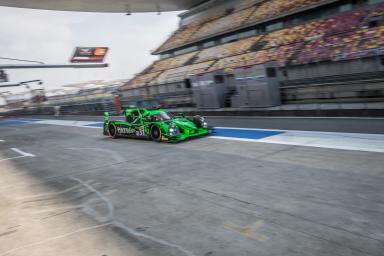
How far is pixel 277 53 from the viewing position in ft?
77.9

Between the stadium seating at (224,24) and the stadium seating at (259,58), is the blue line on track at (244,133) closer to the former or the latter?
the stadium seating at (259,58)

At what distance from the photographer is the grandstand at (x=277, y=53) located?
49.3 ft

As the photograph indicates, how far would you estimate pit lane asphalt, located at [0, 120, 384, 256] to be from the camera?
3.71 meters

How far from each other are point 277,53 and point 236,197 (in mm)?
20540

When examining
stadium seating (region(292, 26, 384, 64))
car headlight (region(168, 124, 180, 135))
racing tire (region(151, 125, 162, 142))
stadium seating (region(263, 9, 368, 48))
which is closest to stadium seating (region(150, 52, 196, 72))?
stadium seating (region(263, 9, 368, 48))

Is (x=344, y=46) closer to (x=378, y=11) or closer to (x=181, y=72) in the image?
(x=378, y=11)

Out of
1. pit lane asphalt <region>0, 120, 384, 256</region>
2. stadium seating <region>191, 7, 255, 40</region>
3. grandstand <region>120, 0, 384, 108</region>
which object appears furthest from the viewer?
stadium seating <region>191, 7, 255, 40</region>

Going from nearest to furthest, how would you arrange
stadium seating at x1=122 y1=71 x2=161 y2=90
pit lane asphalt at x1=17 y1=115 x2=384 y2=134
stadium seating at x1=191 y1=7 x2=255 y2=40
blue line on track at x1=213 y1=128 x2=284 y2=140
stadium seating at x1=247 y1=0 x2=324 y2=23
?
pit lane asphalt at x1=17 y1=115 x2=384 y2=134 < blue line on track at x1=213 y1=128 x2=284 y2=140 < stadium seating at x1=247 y1=0 x2=324 y2=23 < stadium seating at x1=191 y1=7 x2=255 y2=40 < stadium seating at x1=122 y1=71 x2=161 y2=90

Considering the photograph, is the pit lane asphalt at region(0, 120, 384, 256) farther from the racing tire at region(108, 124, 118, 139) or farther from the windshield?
the racing tire at region(108, 124, 118, 139)

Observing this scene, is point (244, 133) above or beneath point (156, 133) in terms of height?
beneath

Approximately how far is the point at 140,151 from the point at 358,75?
1137 cm

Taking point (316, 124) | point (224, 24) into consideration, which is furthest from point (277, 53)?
point (316, 124)

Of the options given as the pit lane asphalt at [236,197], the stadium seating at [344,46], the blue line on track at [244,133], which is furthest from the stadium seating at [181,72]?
the pit lane asphalt at [236,197]

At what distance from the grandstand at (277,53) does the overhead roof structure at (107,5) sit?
309 centimetres
